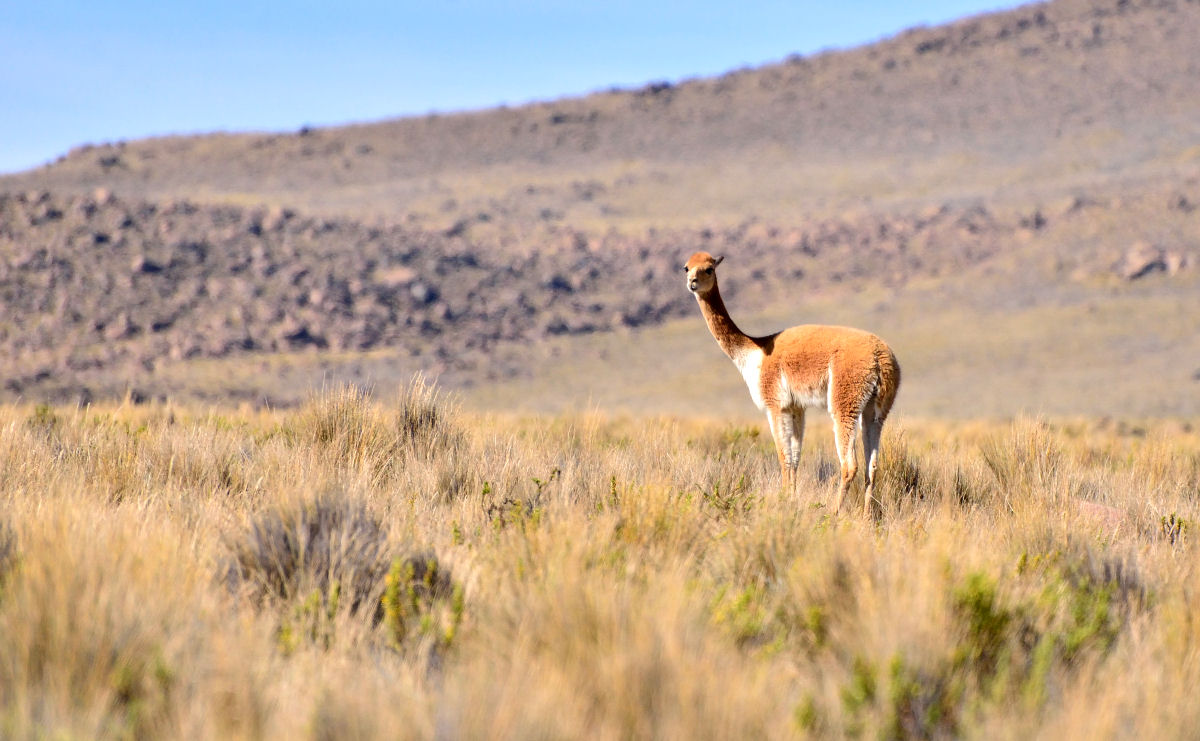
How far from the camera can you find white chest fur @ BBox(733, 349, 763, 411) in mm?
7383

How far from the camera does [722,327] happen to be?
7812 mm

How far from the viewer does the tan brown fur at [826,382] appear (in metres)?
6.75

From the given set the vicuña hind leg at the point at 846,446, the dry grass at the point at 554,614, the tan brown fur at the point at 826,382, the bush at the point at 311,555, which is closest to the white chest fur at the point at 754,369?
the tan brown fur at the point at 826,382

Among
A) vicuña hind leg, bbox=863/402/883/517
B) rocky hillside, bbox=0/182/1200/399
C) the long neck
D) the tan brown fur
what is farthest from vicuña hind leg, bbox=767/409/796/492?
rocky hillside, bbox=0/182/1200/399

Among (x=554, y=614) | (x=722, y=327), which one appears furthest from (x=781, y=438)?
(x=554, y=614)

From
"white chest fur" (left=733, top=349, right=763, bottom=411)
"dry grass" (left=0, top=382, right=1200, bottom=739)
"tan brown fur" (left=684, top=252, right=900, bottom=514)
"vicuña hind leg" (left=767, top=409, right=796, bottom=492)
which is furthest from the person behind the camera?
"white chest fur" (left=733, top=349, right=763, bottom=411)

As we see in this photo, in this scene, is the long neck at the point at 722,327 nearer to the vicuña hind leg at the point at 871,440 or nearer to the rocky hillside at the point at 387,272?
the vicuña hind leg at the point at 871,440

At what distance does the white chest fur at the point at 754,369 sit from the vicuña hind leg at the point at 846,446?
671 millimetres

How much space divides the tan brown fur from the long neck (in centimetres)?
6

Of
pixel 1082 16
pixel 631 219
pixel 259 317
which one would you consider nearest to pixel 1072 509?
pixel 259 317

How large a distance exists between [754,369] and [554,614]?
4.26m

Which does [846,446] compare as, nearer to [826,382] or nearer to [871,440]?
[871,440]

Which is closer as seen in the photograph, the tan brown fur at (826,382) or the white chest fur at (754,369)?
the tan brown fur at (826,382)

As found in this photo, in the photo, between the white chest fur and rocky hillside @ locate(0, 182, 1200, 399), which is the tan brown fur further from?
rocky hillside @ locate(0, 182, 1200, 399)
